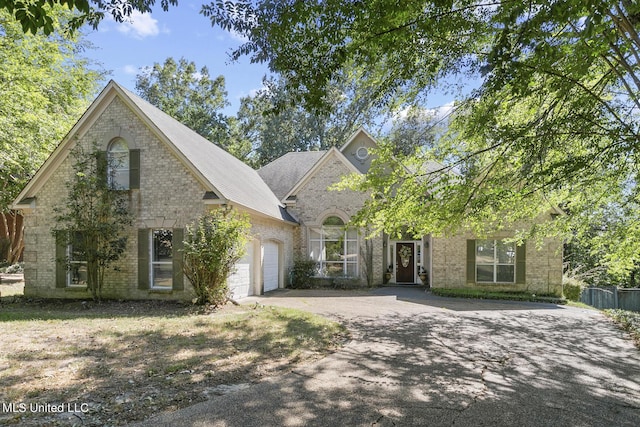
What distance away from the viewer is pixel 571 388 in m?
5.86

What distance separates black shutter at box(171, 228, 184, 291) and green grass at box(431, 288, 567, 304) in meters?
10.5

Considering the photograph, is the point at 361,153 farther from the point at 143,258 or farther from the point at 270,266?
the point at 143,258

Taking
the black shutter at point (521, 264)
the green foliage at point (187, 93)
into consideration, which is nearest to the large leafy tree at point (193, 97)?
the green foliage at point (187, 93)

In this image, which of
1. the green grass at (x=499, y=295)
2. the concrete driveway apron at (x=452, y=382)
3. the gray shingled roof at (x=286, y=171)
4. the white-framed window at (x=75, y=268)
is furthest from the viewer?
the gray shingled roof at (x=286, y=171)

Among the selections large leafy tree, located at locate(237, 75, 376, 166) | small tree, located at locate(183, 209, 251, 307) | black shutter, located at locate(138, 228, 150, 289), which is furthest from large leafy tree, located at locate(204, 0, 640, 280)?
large leafy tree, located at locate(237, 75, 376, 166)

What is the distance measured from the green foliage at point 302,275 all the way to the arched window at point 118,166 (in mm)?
8382

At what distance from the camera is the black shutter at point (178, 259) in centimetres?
1285

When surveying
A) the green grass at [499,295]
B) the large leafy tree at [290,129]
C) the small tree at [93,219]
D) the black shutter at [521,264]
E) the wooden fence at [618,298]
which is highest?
the large leafy tree at [290,129]

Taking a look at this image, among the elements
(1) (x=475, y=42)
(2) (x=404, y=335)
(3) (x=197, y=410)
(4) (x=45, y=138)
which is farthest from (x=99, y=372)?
(4) (x=45, y=138)

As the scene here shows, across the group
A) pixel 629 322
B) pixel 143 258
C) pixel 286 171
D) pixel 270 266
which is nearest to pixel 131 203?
pixel 143 258

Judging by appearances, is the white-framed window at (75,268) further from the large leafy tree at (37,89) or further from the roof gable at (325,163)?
the roof gable at (325,163)

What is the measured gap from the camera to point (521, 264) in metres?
16.9

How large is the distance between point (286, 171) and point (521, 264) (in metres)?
13.4

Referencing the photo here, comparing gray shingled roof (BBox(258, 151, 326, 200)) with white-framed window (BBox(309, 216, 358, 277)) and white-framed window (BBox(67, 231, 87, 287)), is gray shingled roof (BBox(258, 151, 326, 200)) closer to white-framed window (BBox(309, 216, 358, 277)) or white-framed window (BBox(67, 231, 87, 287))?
white-framed window (BBox(309, 216, 358, 277))
